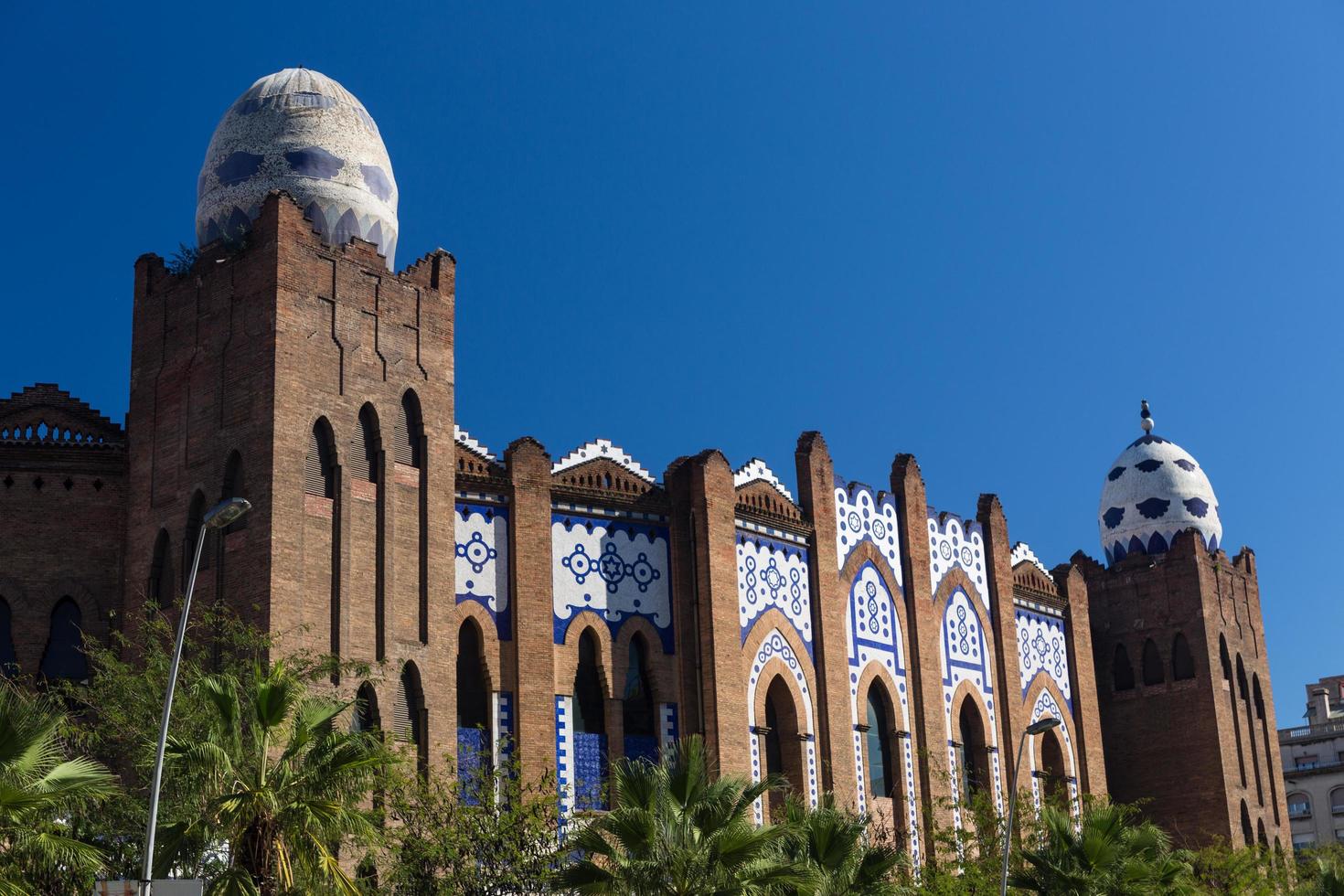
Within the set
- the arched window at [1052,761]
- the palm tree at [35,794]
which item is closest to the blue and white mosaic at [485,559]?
the palm tree at [35,794]

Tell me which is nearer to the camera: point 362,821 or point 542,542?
point 362,821

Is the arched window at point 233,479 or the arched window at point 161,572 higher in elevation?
the arched window at point 233,479

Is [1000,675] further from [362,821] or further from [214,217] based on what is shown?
[362,821]

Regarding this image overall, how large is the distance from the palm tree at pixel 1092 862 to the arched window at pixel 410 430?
11.1 m

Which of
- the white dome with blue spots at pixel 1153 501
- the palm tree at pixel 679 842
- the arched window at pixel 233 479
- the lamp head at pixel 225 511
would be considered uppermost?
the white dome with blue spots at pixel 1153 501

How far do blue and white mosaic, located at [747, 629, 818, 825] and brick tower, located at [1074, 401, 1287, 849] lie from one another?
12.1 m

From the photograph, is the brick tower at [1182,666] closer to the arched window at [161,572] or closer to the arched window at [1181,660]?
the arched window at [1181,660]

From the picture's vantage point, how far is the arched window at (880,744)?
3631 cm

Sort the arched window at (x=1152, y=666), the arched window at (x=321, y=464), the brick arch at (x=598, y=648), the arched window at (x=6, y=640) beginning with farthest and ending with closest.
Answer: the arched window at (x=1152, y=666) < the brick arch at (x=598, y=648) < the arched window at (x=6, y=640) < the arched window at (x=321, y=464)

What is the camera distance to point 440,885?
2323 centimetres

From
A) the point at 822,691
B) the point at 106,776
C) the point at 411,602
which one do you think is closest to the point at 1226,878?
the point at 822,691

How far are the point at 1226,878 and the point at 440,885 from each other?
69.2ft

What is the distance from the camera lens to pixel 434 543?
96.5 feet

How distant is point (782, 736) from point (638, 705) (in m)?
3.20
